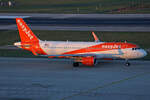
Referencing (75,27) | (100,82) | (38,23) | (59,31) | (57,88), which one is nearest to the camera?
(57,88)

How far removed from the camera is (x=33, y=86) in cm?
2558

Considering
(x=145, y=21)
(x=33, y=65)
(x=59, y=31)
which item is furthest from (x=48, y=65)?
(x=145, y=21)

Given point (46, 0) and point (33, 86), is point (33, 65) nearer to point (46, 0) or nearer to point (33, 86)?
point (33, 86)

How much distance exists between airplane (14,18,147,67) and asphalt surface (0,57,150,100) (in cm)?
112

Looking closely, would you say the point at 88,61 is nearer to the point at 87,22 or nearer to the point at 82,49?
the point at 82,49

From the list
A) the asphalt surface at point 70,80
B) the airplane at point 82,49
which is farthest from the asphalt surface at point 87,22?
the airplane at point 82,49

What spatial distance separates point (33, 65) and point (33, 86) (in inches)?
335

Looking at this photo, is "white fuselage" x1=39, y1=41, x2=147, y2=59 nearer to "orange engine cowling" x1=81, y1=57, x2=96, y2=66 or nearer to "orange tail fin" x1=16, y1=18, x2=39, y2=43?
"orange tail fin" x1=16, y1=18, x2=39, y2=43

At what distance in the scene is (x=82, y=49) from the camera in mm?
33812

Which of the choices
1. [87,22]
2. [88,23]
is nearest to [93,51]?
[88,23]

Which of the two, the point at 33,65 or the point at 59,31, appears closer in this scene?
the point at 33,65

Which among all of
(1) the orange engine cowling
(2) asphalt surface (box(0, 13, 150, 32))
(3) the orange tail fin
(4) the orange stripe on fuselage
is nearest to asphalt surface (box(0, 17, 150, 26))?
(2) asphalt surface (box(0, 13, 150, 32))

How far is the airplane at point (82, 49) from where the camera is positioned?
108 feet

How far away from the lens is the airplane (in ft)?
108
